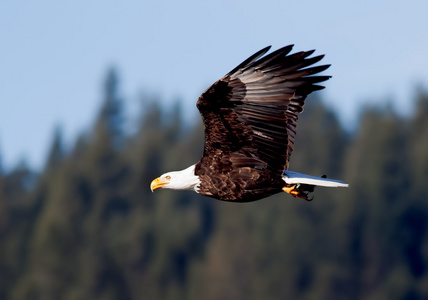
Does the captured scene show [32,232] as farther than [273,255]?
Yes

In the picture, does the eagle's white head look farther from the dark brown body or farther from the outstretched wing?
the outstretched wing

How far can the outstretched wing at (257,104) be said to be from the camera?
9.74m

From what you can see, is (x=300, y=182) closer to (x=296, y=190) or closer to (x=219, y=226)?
(x=296, y=190)

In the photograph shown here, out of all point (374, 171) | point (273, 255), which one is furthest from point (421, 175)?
point (273, 255)

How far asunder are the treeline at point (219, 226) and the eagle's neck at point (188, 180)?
29.2m

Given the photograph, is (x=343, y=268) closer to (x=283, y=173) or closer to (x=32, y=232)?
(x=32, y=232)

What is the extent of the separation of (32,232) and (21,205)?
3.45 metres

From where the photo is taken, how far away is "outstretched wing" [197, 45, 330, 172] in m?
9.74

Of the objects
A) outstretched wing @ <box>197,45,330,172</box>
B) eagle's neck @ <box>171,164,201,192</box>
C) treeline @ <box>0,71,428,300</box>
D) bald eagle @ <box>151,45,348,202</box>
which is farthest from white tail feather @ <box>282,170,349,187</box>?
treeline @ <box>0,71,428,300</box>

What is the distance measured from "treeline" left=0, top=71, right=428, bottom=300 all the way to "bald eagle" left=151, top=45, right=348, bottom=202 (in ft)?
97.0

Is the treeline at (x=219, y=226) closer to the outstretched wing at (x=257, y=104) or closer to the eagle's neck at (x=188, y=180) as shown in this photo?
the eagle's neck at (x=188, y=180)

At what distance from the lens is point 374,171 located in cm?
4762

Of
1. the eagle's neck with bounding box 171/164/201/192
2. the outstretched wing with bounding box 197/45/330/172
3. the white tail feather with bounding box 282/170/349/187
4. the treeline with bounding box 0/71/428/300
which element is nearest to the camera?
the outstretched wing with bounding box 197/45/330/172

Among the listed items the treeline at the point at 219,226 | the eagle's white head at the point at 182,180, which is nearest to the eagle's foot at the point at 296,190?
the eagle's white head at the point at 182,180
